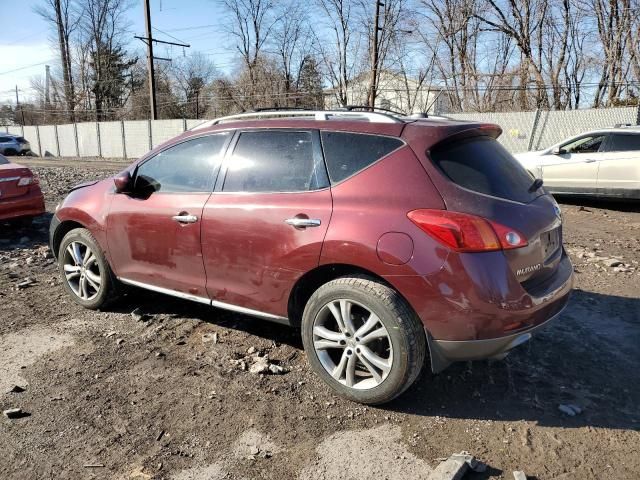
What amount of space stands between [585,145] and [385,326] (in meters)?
9.54

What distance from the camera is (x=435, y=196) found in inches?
116

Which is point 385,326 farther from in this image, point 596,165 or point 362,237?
point 596,165

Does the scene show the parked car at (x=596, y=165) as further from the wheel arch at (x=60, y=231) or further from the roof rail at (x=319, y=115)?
the wheel arch at (x=60, y=231)

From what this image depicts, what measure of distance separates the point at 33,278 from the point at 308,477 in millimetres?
4558

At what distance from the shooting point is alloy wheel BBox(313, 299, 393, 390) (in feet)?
10.1

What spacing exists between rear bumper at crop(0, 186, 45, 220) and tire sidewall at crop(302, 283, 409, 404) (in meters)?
6.22

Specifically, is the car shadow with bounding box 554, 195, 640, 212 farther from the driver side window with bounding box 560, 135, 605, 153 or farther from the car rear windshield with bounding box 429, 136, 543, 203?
the car rear windshield with bounding box 429, 136, 543, 203

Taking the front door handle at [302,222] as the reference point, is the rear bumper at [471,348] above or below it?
below

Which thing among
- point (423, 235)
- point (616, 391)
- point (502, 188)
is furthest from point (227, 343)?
point (616, 391)

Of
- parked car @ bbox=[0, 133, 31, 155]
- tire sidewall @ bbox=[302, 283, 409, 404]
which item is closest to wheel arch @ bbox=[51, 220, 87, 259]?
tire sidewall @ bbox=[302, 283, 409, 404]

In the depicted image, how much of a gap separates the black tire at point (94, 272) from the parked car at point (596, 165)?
8.50 meters

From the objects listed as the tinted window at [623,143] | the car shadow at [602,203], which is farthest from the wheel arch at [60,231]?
the tinted window at [623,143]

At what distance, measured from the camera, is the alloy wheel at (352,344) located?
309 centimetres

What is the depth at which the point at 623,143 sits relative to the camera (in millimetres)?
10242
